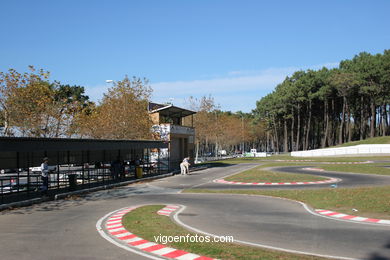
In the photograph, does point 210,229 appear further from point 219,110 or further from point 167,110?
point 219,110

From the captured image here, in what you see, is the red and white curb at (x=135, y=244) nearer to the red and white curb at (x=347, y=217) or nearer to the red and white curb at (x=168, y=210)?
the red and white curb at (x=168, y=210)

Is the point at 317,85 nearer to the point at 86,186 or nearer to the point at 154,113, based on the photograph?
the point at 154,113

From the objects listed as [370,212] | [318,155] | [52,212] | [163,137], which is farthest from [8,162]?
[318,155]

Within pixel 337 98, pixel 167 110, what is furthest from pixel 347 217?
pixel 337 98

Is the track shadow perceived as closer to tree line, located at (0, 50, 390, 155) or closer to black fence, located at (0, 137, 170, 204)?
black fence, located at (0, 137, 170, 204)

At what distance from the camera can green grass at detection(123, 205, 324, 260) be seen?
347 inches

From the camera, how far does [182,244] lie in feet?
32.7

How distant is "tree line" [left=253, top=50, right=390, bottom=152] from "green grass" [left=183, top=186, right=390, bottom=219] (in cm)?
6775

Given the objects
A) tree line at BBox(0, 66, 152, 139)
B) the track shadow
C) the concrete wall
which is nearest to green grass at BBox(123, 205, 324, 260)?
the track shadow

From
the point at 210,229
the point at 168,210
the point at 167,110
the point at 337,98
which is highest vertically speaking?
the point at 337,98

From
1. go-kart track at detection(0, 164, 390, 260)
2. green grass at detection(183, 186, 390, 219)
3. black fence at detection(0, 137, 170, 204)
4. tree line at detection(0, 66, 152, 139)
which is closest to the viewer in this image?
go-kart track at detection(0, 164, 390, 260)

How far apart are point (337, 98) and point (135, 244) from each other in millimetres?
96253

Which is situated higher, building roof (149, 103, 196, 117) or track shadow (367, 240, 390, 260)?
building roof (149, 103, 196, 117)

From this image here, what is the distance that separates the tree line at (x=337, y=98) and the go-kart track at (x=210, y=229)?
73053 mm
